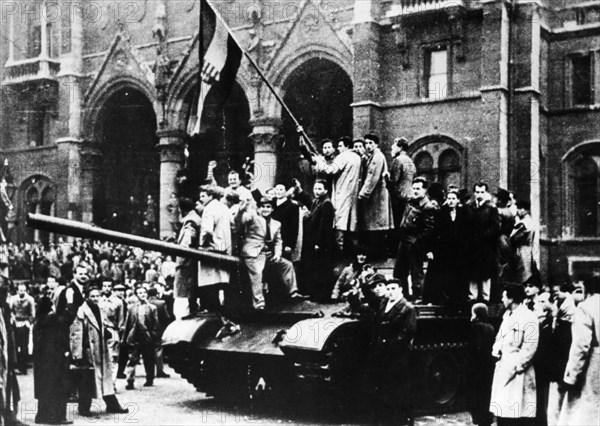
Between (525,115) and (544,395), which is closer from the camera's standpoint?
(544,395)

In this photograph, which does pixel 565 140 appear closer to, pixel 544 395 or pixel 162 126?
pixel 162 126

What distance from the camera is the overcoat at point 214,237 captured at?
11422mm

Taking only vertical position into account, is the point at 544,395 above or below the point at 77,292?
below

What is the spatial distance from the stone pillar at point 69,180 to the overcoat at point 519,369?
24492 mm

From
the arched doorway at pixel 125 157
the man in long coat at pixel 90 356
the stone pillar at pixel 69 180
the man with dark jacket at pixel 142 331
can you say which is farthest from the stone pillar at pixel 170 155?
the man in long coat at pixel 90 356

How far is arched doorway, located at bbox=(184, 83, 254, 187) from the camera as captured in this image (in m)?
31.5

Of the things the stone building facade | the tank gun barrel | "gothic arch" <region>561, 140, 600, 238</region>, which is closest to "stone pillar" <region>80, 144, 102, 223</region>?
the stone building facade

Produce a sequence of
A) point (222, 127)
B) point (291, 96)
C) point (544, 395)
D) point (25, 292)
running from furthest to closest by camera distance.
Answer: point (222, 127), point (291, 96), point (25, 292), point (544, 395)

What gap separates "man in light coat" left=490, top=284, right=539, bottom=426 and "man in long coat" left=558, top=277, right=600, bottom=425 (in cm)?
39

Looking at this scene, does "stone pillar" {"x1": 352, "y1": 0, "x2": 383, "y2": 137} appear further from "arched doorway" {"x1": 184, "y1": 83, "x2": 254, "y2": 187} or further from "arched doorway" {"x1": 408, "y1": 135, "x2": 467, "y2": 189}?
"arched doorway" {"x1": 184, "y1": 83, "x2": 254, "y2": 187}

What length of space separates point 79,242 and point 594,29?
16975 mm

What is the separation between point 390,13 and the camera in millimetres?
27062

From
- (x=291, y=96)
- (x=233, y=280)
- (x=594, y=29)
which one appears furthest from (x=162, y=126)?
(x=233, y=280)

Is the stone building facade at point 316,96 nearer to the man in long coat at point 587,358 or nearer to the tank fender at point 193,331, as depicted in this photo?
the tank fender at point 193,331
